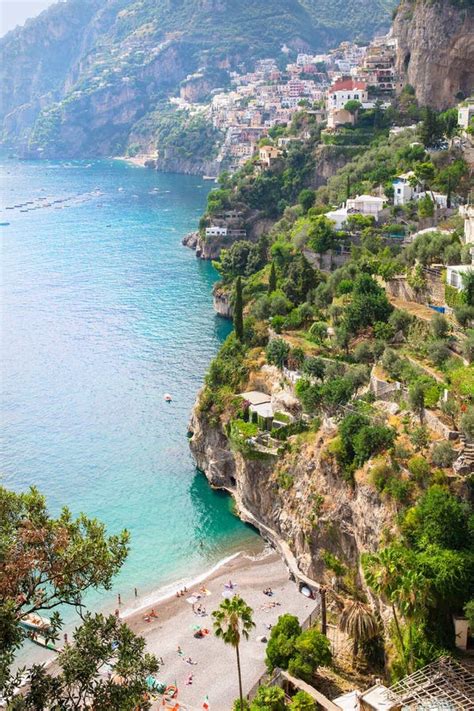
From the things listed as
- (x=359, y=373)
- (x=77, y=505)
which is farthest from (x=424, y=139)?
(x=77, y=505)

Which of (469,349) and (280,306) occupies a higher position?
(469,349)

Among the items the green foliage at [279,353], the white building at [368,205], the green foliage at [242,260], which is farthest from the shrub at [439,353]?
the green foliage at [242,260]

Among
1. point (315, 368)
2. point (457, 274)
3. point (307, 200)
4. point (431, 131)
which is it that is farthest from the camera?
point (307, 200)

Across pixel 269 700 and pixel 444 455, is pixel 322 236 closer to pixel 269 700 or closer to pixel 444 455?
pixel 444 455

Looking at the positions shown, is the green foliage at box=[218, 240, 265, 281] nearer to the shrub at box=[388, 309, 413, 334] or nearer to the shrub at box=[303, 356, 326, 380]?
the shrub at box=[388, 309, 413, 334]

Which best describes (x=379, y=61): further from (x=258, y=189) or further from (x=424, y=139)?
(x=424, y=139)

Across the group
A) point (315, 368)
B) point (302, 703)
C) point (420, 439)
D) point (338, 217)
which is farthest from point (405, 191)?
point (302, 703)

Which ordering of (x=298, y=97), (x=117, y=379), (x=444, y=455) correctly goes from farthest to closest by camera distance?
(x=298, y=97)
(x=117, y=379)
(x=444, y=455)
